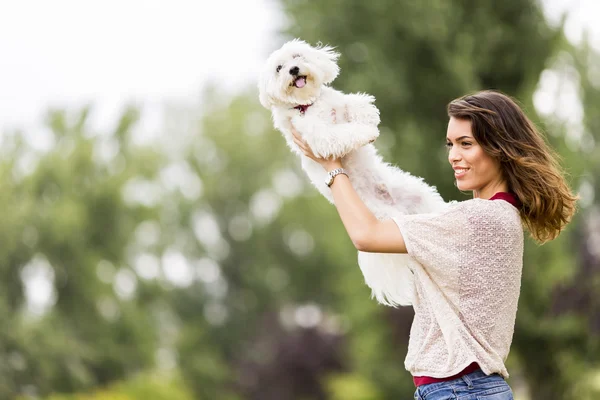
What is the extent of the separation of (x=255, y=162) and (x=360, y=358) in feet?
47.3

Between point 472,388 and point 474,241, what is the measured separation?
508 mm

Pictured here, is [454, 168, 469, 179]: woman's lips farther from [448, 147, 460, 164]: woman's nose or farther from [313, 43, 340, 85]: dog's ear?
[313, 43, 340, 85]: dog's ear

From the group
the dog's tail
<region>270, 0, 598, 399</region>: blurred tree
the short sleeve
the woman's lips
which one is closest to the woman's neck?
the woman's lips

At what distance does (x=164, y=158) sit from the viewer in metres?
29.5

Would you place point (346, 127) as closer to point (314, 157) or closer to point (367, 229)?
point (314, 157)

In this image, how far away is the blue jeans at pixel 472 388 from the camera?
2881mm

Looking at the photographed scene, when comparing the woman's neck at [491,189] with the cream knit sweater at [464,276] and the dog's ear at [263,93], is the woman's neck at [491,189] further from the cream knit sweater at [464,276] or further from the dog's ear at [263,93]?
the dog's ear at [263,93]

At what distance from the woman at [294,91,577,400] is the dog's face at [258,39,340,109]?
2.27 feet

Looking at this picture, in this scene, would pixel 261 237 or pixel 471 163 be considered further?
pixel 261 237

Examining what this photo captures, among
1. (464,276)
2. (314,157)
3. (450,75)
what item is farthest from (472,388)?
(450,75)

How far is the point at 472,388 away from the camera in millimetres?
2887

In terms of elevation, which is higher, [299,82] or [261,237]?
[261,237]

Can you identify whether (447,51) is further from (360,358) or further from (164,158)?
(164,158)

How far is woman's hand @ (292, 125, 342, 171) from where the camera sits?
336 cm
